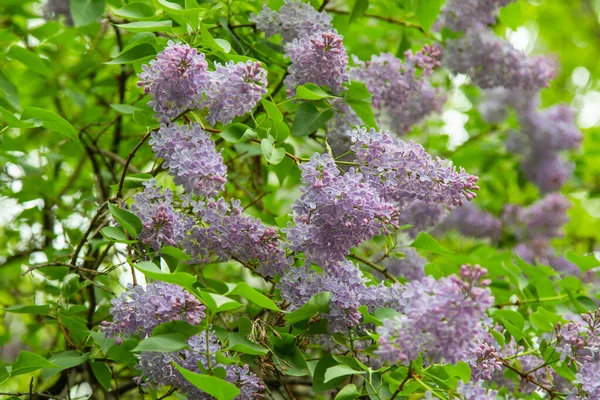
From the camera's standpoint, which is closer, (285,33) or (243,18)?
(285,33)

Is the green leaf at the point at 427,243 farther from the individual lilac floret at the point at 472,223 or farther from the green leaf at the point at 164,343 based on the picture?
the individual lilac floret at the point at 472,223

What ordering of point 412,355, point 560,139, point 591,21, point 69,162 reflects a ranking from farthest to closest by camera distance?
1. point 591,21
2. point 560,139
3. point 69,162
4. point 412,355

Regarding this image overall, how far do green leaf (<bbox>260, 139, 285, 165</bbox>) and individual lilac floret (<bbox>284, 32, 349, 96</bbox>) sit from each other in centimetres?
32

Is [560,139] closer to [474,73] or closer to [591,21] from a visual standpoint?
[474,73]

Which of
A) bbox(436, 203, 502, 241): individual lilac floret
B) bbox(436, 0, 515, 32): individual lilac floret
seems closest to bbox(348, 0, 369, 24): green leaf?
bbox(436, 0, 515, 32): individual lilac floret

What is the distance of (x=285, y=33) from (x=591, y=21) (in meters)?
6.17

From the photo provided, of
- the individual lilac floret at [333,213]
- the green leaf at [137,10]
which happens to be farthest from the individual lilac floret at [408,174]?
the green leaf at [137,10]

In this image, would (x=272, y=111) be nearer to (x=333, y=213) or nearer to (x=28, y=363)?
(x=333, y=213)

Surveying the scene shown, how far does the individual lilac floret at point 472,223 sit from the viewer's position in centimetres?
350

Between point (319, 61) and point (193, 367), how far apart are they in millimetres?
812

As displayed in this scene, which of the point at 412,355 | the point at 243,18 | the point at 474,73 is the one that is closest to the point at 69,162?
the point at 243,18

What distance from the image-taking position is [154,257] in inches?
61.3

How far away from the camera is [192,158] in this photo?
142cm

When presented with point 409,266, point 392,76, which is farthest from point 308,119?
point 409,266
